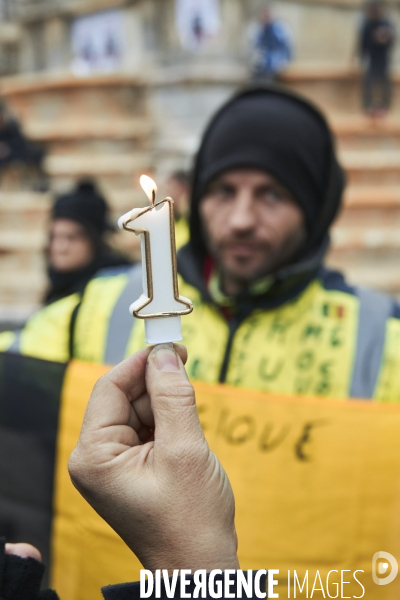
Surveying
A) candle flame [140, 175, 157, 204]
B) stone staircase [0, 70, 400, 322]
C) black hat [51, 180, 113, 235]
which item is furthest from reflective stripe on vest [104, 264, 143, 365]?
stone staircase [0, 70, 400, 322]

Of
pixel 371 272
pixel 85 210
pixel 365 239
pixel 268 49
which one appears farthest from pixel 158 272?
pixel 268 49

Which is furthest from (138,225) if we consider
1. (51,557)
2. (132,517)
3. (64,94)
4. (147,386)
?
(64,94)

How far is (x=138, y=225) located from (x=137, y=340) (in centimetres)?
111

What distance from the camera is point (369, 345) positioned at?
193 cm

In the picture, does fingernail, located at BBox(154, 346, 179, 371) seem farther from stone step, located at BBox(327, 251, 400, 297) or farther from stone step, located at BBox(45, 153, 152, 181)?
stone step, located at BBox(45, 153, 152, 181)

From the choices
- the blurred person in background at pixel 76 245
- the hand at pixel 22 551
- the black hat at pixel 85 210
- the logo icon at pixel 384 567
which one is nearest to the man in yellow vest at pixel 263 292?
the logo icon at pixel 384 567

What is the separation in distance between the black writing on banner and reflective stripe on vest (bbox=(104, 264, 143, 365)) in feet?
1.17

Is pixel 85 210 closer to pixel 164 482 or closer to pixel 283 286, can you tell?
pixel 283 286

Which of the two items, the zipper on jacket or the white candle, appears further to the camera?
the zipper on jacket

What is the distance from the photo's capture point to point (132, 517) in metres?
0.97

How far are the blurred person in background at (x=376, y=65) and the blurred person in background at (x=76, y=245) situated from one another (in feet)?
24.4

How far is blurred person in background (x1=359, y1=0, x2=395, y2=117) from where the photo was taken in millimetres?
10430

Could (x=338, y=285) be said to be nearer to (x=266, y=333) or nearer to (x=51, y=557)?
(x=266, y=333)

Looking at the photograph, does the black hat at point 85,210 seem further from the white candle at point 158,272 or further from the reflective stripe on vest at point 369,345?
the white candle at point 158,272
